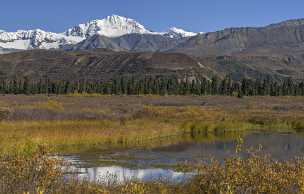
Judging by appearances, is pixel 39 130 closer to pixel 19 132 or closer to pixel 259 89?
pixel 19 132

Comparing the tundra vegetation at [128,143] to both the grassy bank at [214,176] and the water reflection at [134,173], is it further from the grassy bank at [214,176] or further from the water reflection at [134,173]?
the water reflection at [134,173]

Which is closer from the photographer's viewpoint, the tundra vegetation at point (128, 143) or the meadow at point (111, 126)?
the tundra vegetation at point (128, 143)

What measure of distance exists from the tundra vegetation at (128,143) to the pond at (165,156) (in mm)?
2288

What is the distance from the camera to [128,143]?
141ft

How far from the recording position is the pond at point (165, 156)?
26.6 metres

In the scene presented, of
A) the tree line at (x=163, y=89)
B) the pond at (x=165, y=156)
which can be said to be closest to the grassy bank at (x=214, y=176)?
the pond at (x=165, y=156)

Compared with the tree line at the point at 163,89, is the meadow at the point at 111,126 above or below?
below

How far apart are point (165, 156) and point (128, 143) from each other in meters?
8.01

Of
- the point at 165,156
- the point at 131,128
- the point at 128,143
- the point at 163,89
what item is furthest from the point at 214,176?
the point at 163,89

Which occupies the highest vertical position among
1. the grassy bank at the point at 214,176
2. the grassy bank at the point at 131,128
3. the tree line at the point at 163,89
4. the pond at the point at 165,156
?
the tree line at the point at 163,89

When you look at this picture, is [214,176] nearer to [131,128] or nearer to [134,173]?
[134,173]

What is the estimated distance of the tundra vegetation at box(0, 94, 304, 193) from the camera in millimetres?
13203

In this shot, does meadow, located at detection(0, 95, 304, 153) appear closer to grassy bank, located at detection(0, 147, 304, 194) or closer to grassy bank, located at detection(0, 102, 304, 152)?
grassy bank, located at detection(0, 102, 304, 152)

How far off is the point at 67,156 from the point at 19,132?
6.25m
